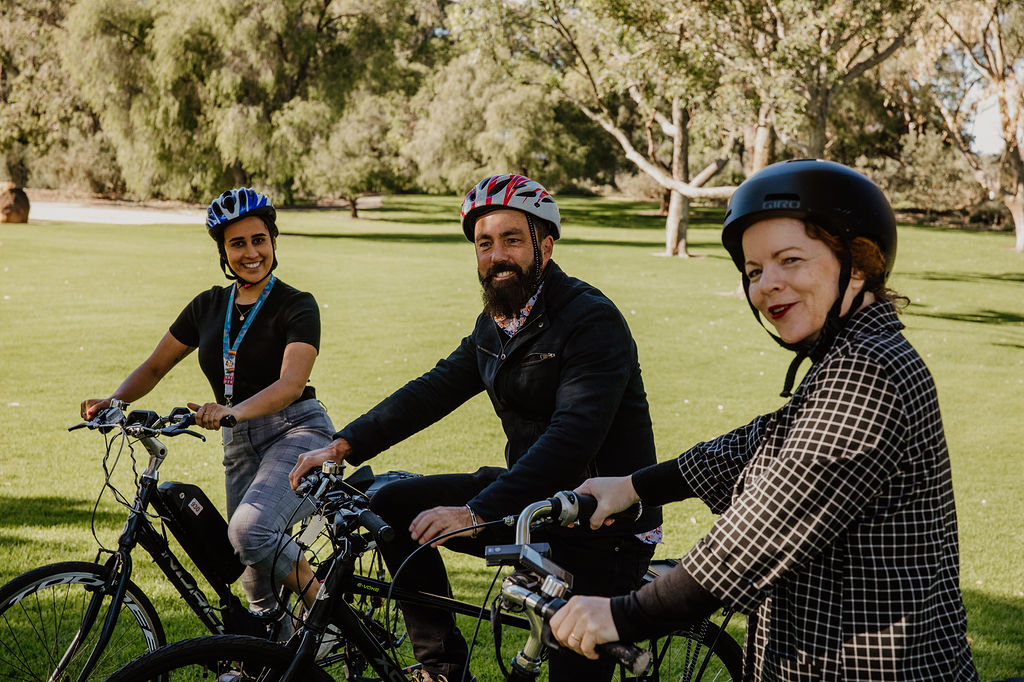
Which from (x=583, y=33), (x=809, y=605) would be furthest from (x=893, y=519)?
(x=583, y=33)

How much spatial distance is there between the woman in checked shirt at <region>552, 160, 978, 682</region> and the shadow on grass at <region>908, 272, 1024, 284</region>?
3117cm

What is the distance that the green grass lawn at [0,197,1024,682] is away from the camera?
23.6 ft

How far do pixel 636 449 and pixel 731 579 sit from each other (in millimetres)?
1506

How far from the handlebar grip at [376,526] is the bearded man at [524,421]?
0.40 ft

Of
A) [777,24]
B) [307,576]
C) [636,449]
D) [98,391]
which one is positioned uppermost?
[777,24]

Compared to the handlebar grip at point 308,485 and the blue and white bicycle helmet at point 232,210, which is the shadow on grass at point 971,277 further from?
the handlebar grip at point 308,485

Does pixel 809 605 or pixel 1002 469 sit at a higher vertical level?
pixel 809 605

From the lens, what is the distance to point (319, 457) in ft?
11.6

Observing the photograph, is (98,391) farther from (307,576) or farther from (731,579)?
(731,579)

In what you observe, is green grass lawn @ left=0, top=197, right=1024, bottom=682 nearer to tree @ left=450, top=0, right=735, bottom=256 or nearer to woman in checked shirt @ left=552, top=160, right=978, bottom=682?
woman in checked shirt @ left=552, top=160, right=978, bottom=682

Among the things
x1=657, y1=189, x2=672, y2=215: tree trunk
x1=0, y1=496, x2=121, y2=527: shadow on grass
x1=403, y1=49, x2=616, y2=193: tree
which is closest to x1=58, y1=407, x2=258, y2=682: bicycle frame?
x1=0, y1=496, x2=121, y2=527: shadow on grass

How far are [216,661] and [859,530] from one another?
1.72 meters

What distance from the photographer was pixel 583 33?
89.8 feet

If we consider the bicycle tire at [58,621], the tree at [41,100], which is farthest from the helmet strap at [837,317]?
the tree at [41,100]
